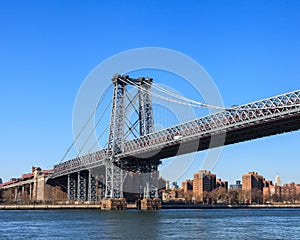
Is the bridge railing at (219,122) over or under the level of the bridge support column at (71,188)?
over

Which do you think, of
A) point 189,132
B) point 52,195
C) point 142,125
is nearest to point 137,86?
point 142,125

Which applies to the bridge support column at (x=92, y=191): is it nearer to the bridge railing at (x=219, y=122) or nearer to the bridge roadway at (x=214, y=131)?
the bridge roadway at (x=214, y=131)

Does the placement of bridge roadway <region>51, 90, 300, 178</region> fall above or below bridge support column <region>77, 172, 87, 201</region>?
above

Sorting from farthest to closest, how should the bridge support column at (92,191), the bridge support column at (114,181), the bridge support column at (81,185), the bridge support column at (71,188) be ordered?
the bridge support column at (71,188) < the bridge support column at (81,185) < the bridge support column at (92,191) < the bridge support column at (114,181)

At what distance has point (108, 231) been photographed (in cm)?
4225

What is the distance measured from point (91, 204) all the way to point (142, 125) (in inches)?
766

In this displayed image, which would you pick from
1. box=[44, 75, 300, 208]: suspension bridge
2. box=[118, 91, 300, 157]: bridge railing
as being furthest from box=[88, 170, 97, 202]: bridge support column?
box=[118, 91, 300, 157]: bridge railing

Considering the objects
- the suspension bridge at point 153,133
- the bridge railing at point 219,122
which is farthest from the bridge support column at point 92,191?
the bridge railing at point 219,122

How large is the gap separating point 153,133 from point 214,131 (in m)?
13.9

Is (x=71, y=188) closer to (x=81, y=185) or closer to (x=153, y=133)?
(x=81, y=185)

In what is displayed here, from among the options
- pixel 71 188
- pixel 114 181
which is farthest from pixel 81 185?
pixel 114 181

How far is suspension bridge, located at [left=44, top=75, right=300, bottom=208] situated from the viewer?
59469 mm

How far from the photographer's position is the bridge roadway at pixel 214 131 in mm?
57625

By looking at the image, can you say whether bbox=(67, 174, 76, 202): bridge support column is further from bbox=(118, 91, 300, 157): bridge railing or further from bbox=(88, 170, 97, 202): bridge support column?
bbox=(118, 91, 300, 157): bridge railing
